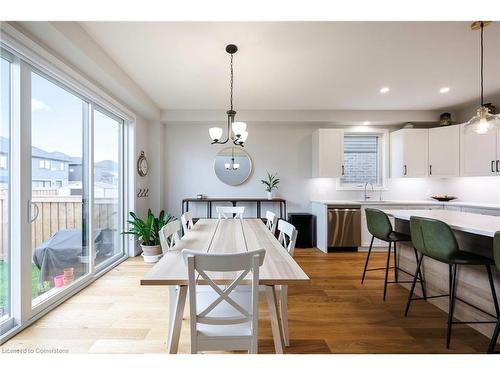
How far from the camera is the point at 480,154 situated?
398 cm

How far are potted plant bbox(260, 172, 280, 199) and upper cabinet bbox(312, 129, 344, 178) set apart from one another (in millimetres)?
850

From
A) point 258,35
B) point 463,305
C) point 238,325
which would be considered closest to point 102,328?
point 238,325

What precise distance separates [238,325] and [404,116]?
4.90 metres

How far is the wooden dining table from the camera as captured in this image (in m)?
1.21

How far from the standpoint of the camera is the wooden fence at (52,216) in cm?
192

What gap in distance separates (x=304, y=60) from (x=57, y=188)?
2.92 metres

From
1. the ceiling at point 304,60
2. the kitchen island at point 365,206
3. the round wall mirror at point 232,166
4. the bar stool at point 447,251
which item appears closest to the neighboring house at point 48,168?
the ceiling at point 304,60

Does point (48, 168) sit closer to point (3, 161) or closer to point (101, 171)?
point (3, 161)

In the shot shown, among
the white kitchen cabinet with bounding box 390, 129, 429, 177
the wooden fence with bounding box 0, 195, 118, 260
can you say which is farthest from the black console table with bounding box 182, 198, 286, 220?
the white kitchen cabinet with bounding box 390, 129, 429, 177

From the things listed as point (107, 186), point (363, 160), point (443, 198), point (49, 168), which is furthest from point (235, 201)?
point (443, 198)

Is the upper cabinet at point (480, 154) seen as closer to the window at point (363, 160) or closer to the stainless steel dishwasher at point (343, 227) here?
the window at point (363, 160)

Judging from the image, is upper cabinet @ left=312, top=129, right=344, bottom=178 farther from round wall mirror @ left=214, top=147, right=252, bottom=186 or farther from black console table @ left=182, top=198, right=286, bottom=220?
round wall mirror @ left=214, top=147, right=252, bottom=186

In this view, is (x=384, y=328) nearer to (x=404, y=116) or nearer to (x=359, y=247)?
(x=359, y=247)
